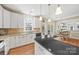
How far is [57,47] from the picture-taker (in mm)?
1400

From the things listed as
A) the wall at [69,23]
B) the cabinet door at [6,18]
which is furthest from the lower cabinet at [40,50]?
the cabinet door at [6,18]

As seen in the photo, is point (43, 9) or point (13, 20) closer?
point (43, 9)

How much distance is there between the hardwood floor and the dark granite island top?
0.16 metres

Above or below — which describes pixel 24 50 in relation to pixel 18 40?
below

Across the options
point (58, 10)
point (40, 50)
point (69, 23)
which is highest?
point (58, 10)

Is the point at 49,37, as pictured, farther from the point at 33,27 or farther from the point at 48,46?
the point at 33,27

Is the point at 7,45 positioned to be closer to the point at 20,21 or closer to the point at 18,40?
the point at 18,40

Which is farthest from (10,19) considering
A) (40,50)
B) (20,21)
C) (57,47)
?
(57,47)

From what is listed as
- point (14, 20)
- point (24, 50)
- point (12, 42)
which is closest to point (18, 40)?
point (12, 42)

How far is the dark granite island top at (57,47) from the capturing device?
1.33 m

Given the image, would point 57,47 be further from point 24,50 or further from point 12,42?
point 12,42

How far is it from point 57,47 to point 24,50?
479 millimetres

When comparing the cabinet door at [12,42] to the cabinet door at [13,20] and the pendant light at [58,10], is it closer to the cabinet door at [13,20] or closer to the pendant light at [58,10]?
the cabinet door at [13,20]

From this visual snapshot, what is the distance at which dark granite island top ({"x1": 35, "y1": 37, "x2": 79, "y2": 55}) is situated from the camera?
4.37 feet
